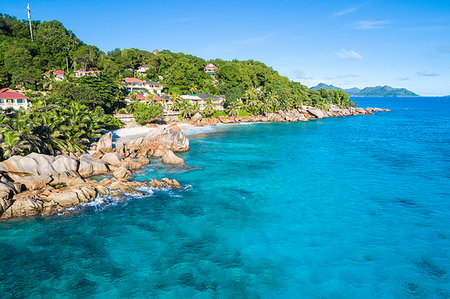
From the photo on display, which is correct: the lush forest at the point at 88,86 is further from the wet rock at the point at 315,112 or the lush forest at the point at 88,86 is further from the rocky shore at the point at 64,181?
the wet rock at the point at 315,112

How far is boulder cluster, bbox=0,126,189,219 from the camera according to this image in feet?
88.0

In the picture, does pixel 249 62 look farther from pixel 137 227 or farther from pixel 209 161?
pixel 137 227

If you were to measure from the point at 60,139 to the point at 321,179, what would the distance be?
3853 centimetres

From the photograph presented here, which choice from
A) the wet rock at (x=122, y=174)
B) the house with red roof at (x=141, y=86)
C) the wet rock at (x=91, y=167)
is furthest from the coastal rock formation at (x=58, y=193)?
the house with red roof at (x=141, y=86)

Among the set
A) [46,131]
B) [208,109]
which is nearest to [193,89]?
[208,109]

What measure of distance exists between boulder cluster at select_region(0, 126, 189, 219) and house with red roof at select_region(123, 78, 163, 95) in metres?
68.3

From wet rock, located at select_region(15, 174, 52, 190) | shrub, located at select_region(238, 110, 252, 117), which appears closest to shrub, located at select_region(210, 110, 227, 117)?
shrub, located at select_region(238, 110, 252, 117)

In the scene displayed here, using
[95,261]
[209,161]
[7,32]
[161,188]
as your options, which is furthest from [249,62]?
[95,261]

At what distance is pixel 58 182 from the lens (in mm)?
32250

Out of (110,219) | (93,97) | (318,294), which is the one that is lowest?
(318,294)

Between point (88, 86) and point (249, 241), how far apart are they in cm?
6163

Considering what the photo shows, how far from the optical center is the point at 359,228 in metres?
25.6

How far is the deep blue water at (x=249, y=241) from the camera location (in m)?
18.4

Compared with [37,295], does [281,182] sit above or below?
above
